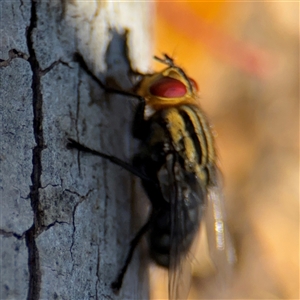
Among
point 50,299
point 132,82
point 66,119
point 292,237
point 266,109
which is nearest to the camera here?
point 50,299

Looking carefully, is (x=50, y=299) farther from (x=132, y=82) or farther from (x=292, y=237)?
(x=292, y=237)

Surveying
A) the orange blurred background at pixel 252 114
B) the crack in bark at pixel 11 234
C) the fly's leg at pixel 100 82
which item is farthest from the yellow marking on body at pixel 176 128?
the orange blurred background at pixel 252 114

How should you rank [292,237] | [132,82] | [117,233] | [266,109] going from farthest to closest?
[266,109], [292,237], [132,82], [117,233]

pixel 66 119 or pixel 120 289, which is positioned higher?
pixel 66 119

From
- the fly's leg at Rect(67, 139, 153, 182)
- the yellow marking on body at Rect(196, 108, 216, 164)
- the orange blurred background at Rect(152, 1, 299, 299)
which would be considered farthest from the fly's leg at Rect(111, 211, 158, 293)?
the orange blurred background at Rect(152, 1, 299, 299)

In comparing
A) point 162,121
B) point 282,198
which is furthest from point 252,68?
point 162,121

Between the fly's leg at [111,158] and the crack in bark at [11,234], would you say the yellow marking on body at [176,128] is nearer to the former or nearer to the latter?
the fly's leg at [111,158]
